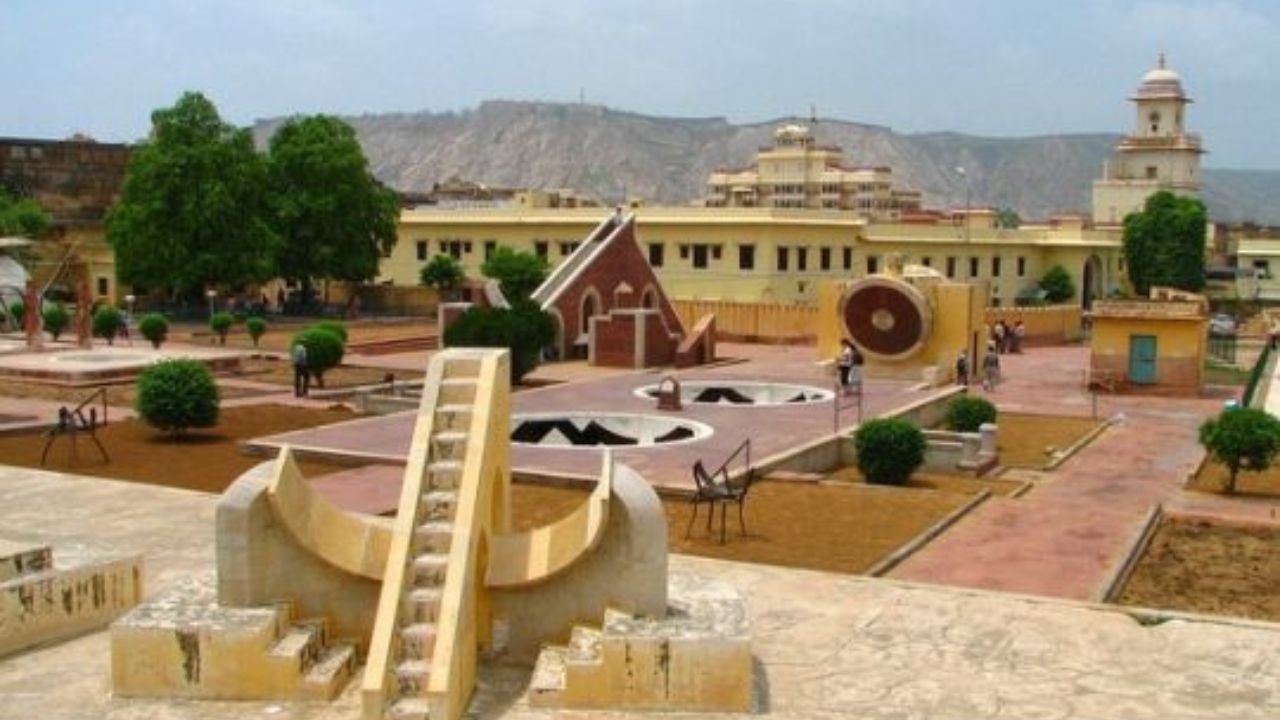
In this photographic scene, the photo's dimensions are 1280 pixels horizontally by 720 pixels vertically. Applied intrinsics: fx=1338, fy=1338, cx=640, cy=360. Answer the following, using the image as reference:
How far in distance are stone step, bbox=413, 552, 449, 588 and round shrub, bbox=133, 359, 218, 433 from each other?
37.3ft

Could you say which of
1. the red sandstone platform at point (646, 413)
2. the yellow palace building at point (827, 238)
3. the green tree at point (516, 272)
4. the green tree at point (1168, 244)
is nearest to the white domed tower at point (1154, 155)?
the yellow palace building at point (827, 238)

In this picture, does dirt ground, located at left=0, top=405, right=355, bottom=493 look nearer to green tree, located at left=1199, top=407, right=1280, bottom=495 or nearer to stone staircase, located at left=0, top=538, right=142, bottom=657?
stone staircase, located at left=0, top=538, right=142, bottom=657

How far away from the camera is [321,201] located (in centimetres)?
4328

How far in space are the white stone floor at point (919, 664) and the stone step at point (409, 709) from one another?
0.41 metres

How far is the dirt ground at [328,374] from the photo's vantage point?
2770 cm

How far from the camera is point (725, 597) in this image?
917 cm

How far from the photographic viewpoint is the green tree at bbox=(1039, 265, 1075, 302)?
56125 mm

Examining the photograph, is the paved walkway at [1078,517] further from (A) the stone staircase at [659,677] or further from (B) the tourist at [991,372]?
(A) the stone staircase at [659,677]

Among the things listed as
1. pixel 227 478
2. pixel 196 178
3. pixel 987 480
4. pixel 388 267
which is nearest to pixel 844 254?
pixel 388 267

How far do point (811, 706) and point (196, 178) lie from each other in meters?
36.2

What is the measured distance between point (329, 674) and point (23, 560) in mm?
2940

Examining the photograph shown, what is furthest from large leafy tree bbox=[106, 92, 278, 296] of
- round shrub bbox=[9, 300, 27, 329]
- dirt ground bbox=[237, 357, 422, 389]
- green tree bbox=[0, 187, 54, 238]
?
dirt ground bbox=[237, 357, 422, 389]

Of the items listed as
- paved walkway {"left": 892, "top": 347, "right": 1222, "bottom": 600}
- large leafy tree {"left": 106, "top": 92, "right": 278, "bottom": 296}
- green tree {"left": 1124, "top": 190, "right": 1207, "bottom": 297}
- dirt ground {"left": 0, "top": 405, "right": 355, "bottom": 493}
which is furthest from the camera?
green tree {"left": 1124, "top": 190, "right": 1207, "bottom": 297}

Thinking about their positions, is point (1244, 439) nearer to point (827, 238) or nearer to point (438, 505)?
point (438, 505)
